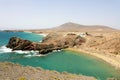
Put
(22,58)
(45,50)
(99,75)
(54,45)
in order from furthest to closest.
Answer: (54,45)
(45,50)
(22,58)
(99,75)

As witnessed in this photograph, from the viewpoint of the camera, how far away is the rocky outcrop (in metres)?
96.0

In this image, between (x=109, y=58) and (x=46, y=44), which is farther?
(x=46, y=44)

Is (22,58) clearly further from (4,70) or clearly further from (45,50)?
(4,70)

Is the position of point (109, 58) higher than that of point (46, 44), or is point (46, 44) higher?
point (46, 44)

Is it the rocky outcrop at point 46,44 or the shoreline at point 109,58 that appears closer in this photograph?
the shoreline at point 109,58

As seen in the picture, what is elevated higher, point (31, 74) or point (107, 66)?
point (31, 74)

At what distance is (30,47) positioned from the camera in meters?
97.0

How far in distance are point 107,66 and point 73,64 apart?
9.30 metres

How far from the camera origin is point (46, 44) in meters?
101

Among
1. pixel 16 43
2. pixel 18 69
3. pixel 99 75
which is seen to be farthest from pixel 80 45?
pixel 18 69

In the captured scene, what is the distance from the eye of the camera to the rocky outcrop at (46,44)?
315 ft

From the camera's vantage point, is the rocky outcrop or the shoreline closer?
the shoreline

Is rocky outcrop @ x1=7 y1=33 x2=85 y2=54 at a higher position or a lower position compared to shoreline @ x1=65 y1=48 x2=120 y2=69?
higher

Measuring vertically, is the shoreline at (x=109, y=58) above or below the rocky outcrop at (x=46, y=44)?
below
